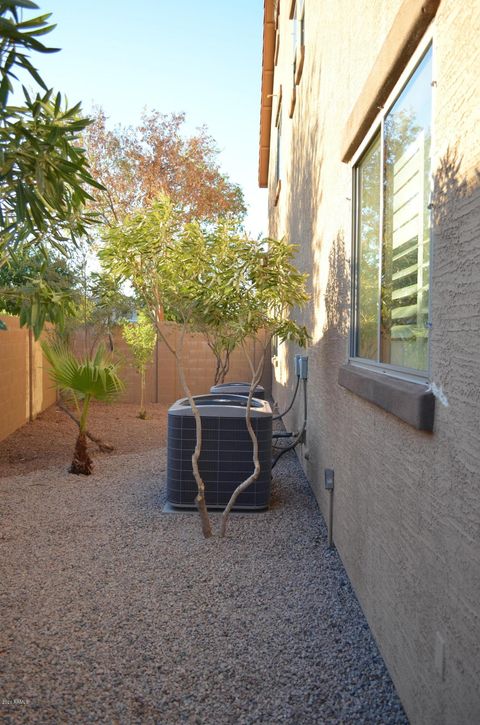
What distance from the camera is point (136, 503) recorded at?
5.99 metres

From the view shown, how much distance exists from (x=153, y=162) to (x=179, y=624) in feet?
70.2

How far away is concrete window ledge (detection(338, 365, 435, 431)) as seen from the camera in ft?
7.38

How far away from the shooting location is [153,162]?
23.1 m

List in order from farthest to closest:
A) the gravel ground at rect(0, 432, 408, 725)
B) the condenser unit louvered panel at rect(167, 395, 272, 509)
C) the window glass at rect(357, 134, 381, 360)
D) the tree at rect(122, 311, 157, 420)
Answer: the tree at rect(122, 311, 157, 420), the condenser unit louvered panel at rect(167, 395, 272, 509), the window glass at rect(357, 134, 381, 360), the gravel ground at rect(0, 432, 408, 725)

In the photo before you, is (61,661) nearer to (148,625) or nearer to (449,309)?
(148,625)

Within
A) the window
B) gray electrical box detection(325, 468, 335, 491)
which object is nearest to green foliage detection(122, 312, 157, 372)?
gray electrical box detection(325, 468, 335, 491)

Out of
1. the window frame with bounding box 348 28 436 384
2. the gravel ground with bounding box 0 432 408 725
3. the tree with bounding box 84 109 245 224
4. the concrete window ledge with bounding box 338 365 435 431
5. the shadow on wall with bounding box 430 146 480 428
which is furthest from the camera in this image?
the tree with bounding box 84 109 245 224

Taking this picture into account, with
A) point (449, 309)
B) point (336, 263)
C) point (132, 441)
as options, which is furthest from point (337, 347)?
point (132, 441)

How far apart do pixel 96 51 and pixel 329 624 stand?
17.4 metres

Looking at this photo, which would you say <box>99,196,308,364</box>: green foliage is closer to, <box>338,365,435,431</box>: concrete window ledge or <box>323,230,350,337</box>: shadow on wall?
<box>323,230,350,337</box>: shadow on wall

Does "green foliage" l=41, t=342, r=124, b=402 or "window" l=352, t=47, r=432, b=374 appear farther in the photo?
"green foliage" l=41, t=342, r=124, b=402

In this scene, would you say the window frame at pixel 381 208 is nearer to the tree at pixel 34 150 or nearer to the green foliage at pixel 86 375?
the tree at pixel 34 150

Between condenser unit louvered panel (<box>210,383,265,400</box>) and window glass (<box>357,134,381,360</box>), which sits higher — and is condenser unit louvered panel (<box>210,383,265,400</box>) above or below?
below

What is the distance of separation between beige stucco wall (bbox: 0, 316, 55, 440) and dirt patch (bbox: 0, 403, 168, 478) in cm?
20
